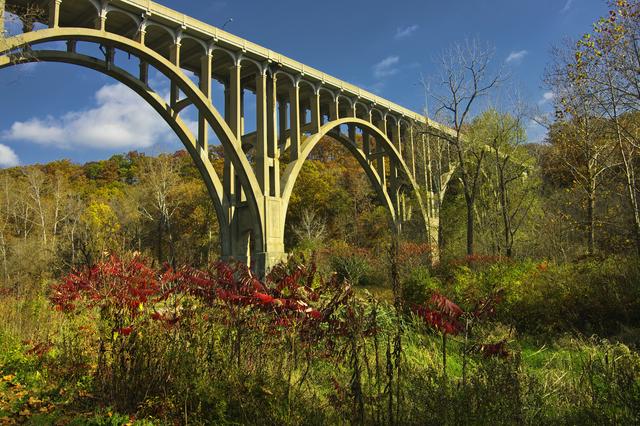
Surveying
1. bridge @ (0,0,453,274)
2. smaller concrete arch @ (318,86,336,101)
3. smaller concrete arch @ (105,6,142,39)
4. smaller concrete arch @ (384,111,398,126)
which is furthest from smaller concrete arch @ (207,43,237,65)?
smaller concrete arch @ (384,111,398,126)

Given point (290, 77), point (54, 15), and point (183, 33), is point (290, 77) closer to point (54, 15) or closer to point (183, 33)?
point (183, 33)

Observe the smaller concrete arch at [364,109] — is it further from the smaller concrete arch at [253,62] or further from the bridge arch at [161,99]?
the bridge arch at [161,99]

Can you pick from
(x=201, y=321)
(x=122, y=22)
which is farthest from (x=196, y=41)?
(x=201, y=321)

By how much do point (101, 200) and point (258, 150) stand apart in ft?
75.9

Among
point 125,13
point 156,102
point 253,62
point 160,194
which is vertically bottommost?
point 160,194

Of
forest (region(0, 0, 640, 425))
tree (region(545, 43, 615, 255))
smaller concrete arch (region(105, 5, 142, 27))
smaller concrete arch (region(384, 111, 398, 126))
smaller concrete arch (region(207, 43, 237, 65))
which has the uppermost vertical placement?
smaller concrete arch (region(384, 111, 398, 126))

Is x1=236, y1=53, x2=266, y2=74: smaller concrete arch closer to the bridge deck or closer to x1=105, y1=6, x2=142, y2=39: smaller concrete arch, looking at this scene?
the bridge deck

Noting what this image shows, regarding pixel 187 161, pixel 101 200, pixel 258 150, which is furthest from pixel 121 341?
pixel 187 161

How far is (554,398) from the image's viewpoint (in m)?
3.42

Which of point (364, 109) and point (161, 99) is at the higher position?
point (364, 109)

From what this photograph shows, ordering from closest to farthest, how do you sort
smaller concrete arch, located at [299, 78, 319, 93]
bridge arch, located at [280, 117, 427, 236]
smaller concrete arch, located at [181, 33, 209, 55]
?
1. smaller concrete arch, located at [181, 33, 209, 55]
2. smaller concrete arch, located at [299, 78, 319, 93]
3. bridge arch, located at [280, 117, 427, 236]

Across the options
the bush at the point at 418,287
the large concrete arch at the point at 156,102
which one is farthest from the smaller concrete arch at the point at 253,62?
the bush at the point at 418,287

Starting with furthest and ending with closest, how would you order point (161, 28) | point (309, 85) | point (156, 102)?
point (309, 85) → point (156, 102) → point (161, 28)

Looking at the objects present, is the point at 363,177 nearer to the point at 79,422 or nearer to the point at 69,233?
the point at 69,233
